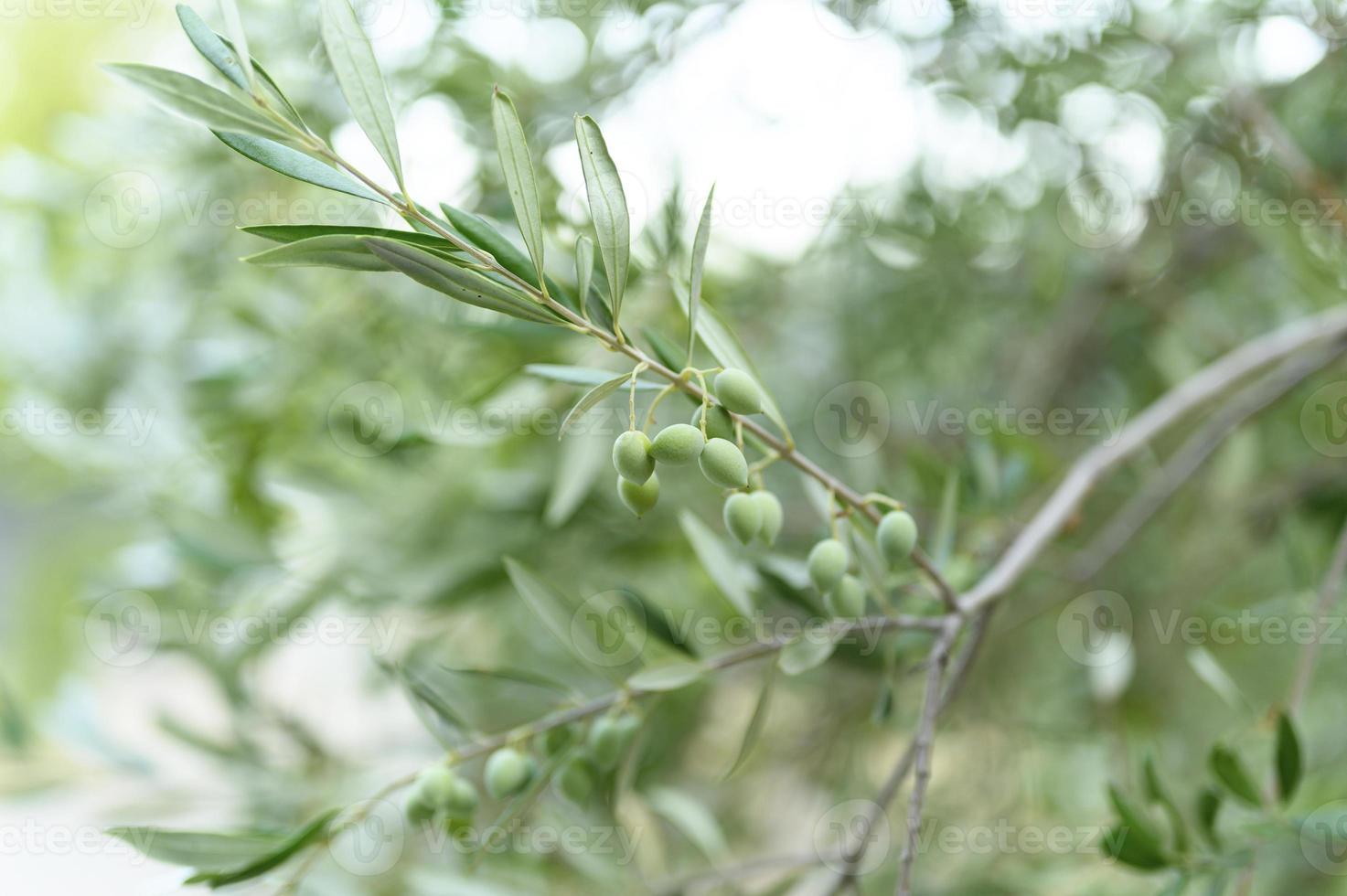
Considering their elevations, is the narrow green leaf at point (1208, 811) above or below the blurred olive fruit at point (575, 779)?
below

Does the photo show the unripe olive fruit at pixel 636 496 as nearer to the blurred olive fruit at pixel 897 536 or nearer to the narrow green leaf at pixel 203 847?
the blurred olive fruit at pixel 897 536

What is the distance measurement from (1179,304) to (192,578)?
2.73 feet

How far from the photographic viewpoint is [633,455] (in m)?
0.27

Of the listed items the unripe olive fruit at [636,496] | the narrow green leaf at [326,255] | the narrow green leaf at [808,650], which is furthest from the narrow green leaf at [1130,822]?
the narrow green leaf at [326,255]

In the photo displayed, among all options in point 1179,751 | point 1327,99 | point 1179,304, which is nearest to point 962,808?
point 1179,751

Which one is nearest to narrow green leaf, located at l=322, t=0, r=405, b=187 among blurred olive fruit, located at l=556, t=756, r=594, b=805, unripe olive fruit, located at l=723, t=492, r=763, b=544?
unripe olive fruit, located at l=723, t=492, r=763, b=544

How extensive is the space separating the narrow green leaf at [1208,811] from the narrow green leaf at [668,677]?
0.22 m

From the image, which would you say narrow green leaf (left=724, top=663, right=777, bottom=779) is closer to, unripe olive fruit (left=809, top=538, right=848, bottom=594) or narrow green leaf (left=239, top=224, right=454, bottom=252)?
unripe olive fruit (left=809, top=538, right=848, bottom=594)

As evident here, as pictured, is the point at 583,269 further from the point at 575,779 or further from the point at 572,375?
the point at 575,779

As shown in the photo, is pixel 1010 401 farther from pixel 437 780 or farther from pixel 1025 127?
pixel 437 780

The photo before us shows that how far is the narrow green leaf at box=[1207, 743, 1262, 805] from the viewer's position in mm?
409

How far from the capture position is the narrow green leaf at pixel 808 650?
35 centimetres

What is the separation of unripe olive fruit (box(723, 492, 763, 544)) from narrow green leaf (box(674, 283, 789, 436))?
3 centimetres

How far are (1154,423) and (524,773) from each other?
0.36 meters
